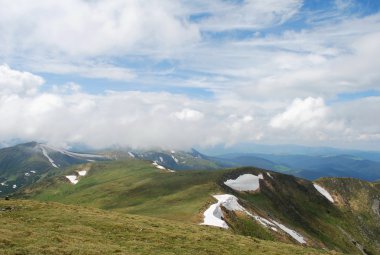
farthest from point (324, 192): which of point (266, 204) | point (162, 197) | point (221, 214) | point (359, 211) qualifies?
point (221, 214)

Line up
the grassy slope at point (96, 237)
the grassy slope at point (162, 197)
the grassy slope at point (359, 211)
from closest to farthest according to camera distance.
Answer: the grassy slope at point (96, 237)
the grassy slope at point (162, 197)
the grassy slope at point (359, 211)

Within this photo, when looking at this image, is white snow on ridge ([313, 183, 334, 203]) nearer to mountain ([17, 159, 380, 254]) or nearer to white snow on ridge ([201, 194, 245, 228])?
mountain ([17, 159, 380, 254])

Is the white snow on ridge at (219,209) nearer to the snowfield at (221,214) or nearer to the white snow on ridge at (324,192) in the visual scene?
the snowfield at (221,214)

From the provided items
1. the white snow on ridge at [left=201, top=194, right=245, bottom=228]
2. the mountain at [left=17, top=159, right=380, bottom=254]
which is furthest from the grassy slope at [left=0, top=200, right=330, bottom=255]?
the mountain at [left=17, top=159, right=380, bottom=254]

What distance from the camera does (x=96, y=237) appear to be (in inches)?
1607

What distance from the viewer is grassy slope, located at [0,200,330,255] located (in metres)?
34.3

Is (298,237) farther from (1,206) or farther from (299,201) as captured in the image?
(1,206)

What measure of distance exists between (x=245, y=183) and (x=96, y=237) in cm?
11761

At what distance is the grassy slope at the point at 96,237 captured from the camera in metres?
34.3

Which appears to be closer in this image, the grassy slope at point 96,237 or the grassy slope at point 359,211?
the grassy slope at point 96,237

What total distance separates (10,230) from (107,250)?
11361 millimetres

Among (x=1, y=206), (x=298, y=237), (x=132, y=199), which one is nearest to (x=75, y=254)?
(x=1, y=206)

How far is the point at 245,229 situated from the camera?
85375 mm

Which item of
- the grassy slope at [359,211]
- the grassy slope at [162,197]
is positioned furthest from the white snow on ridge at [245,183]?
the grassy slope at [359,211]
